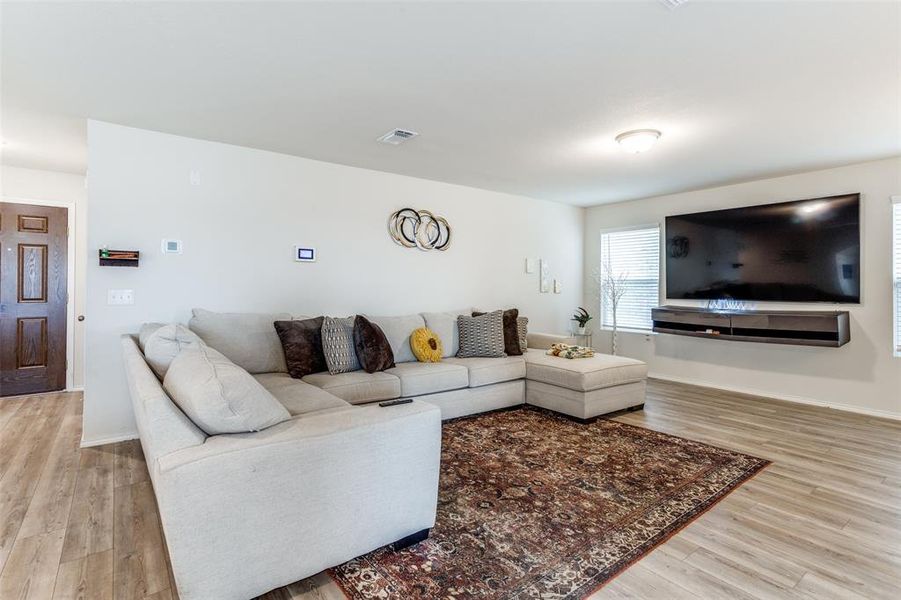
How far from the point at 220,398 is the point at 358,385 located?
1834mm

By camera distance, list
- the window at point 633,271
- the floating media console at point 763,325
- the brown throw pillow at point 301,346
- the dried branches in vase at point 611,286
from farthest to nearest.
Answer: the dried branches in vase at point 611,286 < the window at point 633,271 < the floating media console at point 763,325 < the brown throw pillow at point 301,346

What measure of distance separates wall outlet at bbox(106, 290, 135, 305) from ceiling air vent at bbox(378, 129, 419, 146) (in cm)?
229

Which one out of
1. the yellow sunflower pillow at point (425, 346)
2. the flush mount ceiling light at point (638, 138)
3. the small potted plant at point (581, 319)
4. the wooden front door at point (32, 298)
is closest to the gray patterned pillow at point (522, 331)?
the yellow sunflower pillow at point (425, 346)

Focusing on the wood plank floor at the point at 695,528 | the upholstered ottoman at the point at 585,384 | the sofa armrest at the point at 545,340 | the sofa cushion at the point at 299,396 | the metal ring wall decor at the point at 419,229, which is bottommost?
the wood plank floor at the point at 695,528

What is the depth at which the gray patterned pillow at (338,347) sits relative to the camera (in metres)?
3.66

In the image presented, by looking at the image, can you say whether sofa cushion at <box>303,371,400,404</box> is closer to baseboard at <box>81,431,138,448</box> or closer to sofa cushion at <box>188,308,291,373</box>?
sofa cushion at <box>188,308,291,373</box>

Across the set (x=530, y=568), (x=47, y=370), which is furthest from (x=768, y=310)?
(x=47, y=370)

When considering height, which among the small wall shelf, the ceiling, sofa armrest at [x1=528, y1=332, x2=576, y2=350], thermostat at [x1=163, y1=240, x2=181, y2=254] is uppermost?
the ceiling

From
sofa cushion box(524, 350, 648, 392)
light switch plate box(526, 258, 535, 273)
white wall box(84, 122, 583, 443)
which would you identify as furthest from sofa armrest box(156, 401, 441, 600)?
light switch plate box(526, 258, 535, 273)

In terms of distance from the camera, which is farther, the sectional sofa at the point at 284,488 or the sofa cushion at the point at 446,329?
the sofa cushion at the point at 446,329

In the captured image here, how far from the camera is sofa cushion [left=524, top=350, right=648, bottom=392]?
3951 mm

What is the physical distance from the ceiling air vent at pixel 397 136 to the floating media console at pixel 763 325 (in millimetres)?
3707

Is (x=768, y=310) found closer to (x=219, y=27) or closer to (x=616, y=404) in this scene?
(x=616, y=404)

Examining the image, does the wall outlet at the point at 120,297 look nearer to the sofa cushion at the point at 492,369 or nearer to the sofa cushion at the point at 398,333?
the sofa cushion at the point at 398,333
